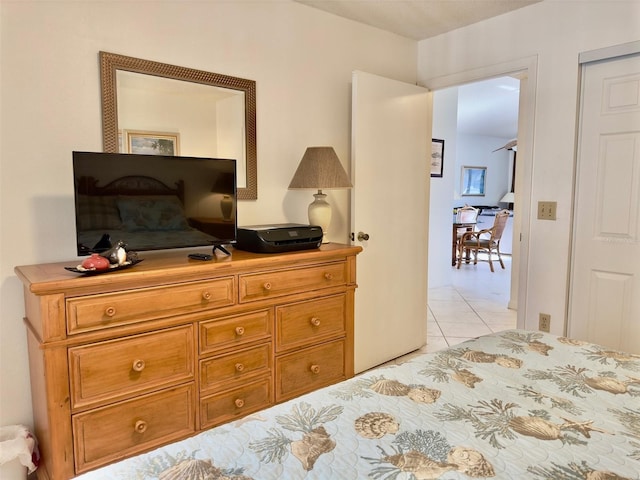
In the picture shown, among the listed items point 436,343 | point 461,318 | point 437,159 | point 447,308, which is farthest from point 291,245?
point 437,159

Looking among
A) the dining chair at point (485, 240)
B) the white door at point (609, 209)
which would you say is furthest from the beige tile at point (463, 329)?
the dining chair at point (485, 240)

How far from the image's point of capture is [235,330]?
6.71 feet

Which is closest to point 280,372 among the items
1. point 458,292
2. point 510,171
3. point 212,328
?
point 212,328

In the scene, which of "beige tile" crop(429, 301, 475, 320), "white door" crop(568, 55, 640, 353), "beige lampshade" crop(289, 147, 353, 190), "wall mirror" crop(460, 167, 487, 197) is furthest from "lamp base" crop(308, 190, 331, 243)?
"wall mirror" crop(460, 167, 487, 197)

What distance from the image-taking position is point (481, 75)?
3.13 m

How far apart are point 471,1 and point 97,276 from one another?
264 cm

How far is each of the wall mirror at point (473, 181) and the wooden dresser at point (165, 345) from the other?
804 cm

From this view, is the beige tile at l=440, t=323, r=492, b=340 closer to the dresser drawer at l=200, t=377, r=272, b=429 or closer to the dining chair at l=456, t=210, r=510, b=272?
the dresser drawer at l=200, t=377, r=272, b=429

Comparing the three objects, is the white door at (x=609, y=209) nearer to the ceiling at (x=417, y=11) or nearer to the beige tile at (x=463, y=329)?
the ceiling at (x=417, y=11)

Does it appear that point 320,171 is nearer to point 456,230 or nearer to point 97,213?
point 97,213

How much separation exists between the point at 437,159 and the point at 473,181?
182 inches

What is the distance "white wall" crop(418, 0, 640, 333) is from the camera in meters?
2.57

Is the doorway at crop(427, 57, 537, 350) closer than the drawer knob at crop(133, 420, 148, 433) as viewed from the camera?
No

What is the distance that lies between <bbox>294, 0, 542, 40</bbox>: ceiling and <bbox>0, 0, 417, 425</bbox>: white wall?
0.19 meters
